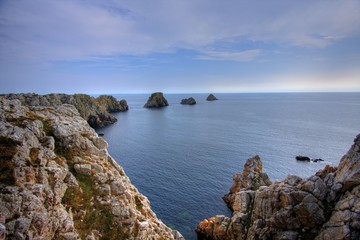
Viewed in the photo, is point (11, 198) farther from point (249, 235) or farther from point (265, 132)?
point (265, 132)

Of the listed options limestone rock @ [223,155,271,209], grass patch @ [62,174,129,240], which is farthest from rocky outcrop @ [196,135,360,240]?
grass patch @ [62,174,129,240]

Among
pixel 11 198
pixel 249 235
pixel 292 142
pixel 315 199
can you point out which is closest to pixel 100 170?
pixel 11 198

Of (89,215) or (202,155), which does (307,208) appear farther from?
(202,155)

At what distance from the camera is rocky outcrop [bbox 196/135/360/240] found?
33.7 meters

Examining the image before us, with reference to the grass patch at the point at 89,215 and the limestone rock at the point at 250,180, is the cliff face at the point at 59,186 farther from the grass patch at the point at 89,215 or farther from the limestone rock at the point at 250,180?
the limestone rock at the point at 250,180

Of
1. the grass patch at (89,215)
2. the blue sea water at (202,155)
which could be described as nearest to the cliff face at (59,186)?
the grass patch at (89,215)

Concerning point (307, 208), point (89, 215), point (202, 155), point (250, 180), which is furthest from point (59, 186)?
point (202, 155)

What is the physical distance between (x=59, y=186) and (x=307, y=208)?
112 ft

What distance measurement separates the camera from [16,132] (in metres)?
27.9

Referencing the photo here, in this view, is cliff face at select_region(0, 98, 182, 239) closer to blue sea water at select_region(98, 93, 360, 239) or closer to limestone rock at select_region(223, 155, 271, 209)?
blue sea water at select_region(98, 93, 360, 239)

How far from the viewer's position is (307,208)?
3694 cm

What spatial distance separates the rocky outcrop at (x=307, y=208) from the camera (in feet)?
111

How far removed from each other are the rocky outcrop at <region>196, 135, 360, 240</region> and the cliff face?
15.2 meters

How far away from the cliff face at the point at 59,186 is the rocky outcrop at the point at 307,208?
49.8 feet
